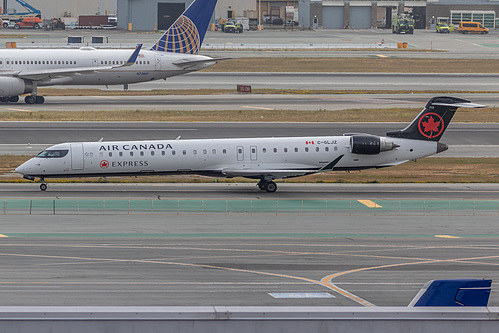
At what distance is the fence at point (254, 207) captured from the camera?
141 ft

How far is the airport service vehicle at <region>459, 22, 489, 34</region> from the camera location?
196525mm

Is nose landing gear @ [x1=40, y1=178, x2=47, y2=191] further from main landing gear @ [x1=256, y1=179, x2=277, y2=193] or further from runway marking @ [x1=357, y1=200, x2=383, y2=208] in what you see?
runway marking @ [x1=357, y1=200, x2=383, y2=208]

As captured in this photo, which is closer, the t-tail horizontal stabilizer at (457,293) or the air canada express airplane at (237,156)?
the t-tail horizontal stabilizer at (457,293)

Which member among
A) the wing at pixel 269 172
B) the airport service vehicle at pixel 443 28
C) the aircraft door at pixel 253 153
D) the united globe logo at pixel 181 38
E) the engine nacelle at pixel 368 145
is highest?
the airport service vehicle at pixel 443 28

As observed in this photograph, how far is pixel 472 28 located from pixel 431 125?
6164 inches

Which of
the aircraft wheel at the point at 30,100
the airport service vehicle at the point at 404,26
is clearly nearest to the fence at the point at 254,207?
the aircraft wheel at the point at 30,100

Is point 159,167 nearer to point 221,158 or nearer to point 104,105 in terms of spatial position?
point 221,158

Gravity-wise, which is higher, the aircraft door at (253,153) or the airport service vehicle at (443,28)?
the airport service vehicle at (443,28)

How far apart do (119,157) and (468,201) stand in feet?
67.5

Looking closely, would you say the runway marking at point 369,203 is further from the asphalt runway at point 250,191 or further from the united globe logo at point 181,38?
the united globe logo at point 181,38

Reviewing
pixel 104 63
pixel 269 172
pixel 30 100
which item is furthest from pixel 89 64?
pixel 269 172

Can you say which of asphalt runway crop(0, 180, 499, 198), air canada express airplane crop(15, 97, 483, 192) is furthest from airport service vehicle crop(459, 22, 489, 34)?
air canada express airplane crop(15, 97, 483, 192)

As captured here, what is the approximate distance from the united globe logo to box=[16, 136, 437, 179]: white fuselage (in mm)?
43773

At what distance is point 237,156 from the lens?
48562mm
